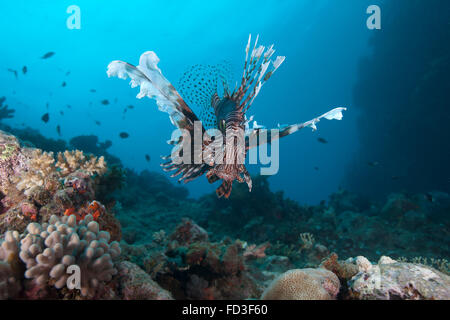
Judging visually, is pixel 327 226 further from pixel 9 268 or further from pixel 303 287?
pixel 9 268

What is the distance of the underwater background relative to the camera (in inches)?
195

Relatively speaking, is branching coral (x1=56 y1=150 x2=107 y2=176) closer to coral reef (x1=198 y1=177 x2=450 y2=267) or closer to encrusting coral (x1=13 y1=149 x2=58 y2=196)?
encrusting coral (x1=13 y1=149 x2=58 y2=196)

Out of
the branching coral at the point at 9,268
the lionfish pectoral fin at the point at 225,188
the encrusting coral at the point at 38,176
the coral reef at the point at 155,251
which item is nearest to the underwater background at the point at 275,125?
the coral reef at the point at 155,251

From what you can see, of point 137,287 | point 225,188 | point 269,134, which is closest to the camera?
point 137,287

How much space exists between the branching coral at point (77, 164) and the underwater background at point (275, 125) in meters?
0.25

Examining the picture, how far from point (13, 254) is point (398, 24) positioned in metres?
35.7

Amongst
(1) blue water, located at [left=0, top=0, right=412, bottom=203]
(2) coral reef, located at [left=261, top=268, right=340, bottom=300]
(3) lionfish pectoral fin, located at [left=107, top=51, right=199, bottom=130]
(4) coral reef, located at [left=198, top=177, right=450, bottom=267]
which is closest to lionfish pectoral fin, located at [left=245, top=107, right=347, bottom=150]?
(3) lionfish pectoral fin, located at [left=107, top=51, right=199, bottom=130]

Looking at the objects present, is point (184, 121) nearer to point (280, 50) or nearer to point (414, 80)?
point (414, 80)

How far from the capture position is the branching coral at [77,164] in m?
4.59

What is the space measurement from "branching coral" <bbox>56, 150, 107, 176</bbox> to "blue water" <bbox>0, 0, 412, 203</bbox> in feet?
126

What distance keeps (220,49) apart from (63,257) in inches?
2893

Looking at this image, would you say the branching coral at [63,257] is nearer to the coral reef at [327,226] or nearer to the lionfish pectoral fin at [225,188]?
the lionfish pectoral fin at [225,188]

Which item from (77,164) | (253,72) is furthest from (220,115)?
(77,164)

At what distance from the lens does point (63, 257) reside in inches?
75.4
